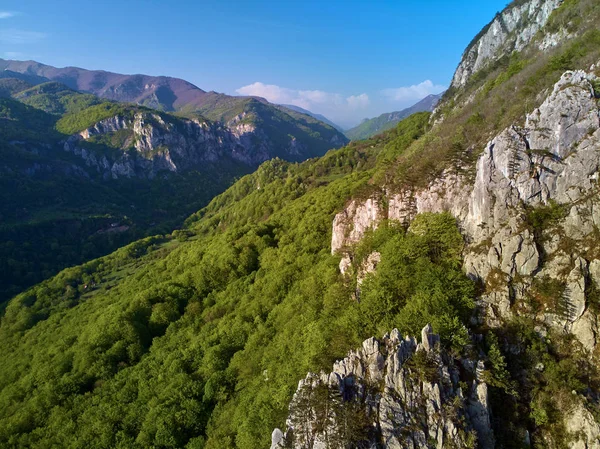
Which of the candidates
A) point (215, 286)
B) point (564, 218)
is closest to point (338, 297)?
point (564, 218)

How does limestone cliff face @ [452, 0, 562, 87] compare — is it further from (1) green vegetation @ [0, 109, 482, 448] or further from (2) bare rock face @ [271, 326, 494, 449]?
(2) bare rock face @ [271, 326, 494, 449]

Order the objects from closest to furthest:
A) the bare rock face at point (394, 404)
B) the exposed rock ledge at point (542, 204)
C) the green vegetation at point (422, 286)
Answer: the bare rock face at point (394, 404) → the exposed rock ledge at point (542, 204) → the green vegetation at point (422, 286)

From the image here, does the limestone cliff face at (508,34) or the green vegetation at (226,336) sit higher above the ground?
the limestone cliff face at (508,34)

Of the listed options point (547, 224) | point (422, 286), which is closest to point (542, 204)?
point (547, 224)

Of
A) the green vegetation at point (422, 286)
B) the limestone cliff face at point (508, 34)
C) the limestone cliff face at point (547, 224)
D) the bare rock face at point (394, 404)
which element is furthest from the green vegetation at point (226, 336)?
the limestone cliff face at point (508, 34)

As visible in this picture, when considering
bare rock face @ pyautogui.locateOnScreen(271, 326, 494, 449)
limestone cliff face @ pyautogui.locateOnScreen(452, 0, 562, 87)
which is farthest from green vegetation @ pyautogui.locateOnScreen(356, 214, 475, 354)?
limestone cliff face @ pyautogui.locateOnScreen(452, 0, 562, 87)

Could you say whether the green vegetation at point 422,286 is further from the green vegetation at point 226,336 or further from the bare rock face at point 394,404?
the bare rock face at point 394,404
